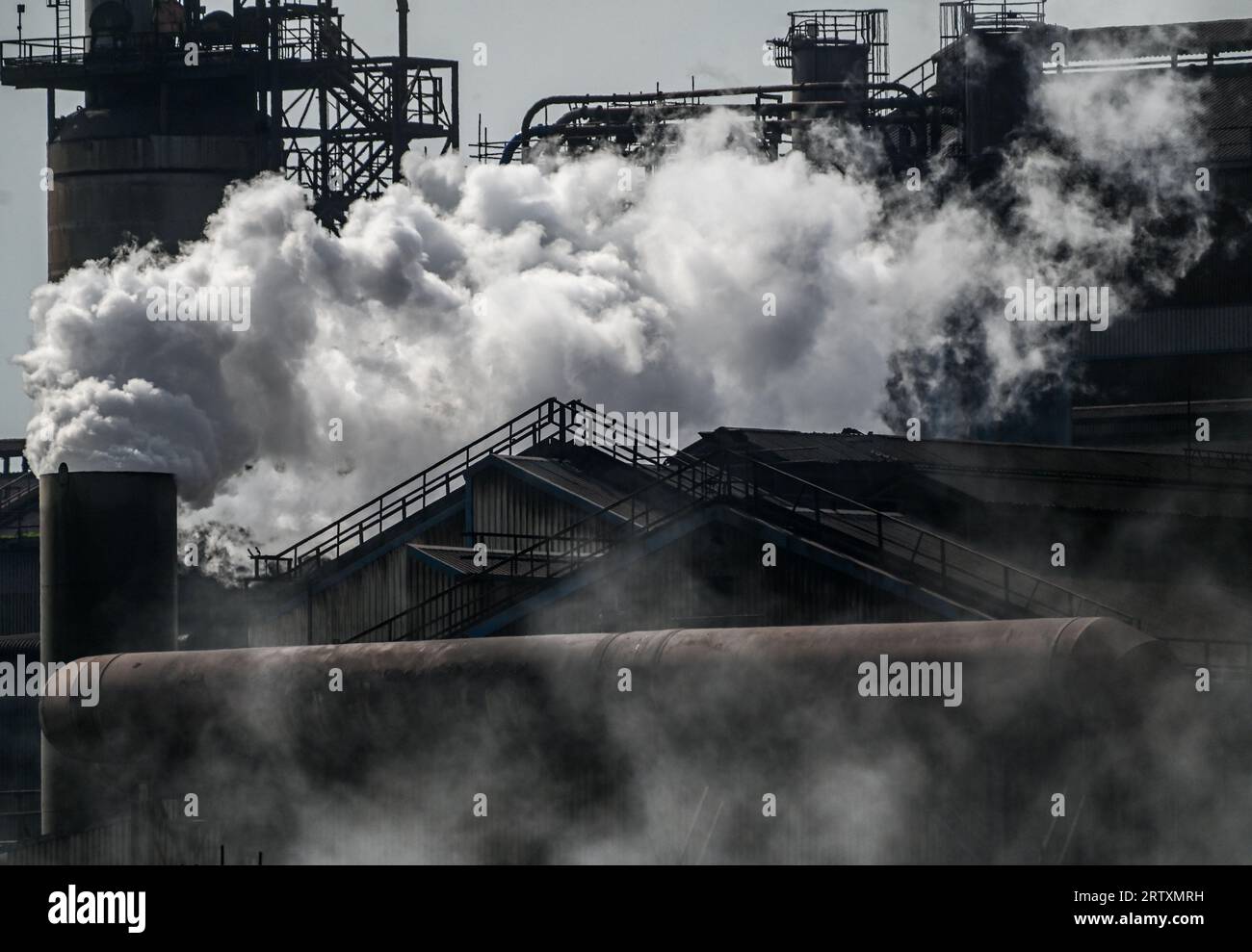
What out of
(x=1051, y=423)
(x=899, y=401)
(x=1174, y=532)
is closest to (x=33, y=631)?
(x=899, y=401)

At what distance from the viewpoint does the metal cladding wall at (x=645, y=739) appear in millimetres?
19438

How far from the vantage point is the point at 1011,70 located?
4866cm

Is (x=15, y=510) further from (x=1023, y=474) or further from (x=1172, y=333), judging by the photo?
(x=1023, y=474)

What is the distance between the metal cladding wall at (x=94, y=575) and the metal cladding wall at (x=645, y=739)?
1.13 metres

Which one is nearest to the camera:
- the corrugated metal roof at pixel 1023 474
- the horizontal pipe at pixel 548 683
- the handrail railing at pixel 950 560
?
the horizontal pipe at pixel 548 683

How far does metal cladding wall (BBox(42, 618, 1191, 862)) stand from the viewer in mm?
19438

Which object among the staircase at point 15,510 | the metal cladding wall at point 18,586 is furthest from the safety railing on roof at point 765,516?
the staircase at point 15,510

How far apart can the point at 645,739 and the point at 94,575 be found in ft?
35.8

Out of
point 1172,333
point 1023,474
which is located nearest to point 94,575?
point 1023,474

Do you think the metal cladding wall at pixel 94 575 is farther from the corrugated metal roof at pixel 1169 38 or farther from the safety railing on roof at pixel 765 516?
the corrugated metal roof at pixel 1169 38

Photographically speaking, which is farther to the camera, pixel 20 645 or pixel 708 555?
pixel 20 645

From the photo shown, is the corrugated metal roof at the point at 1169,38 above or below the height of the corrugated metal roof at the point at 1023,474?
above

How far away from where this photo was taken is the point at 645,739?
74.3 feet

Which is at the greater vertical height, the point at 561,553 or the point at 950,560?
the point at 950,560
